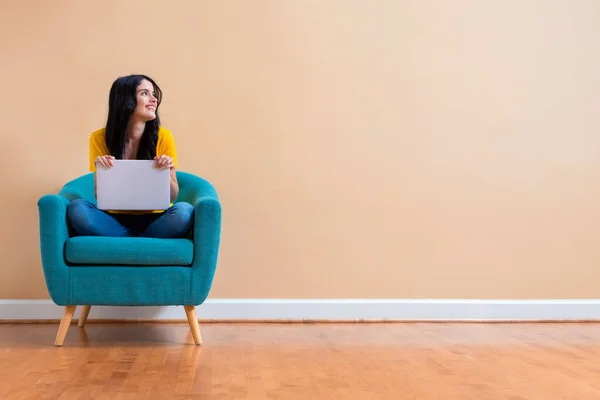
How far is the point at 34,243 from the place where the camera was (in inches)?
138

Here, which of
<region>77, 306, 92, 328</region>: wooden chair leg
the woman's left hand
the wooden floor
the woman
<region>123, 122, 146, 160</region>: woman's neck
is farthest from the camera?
<region>77, 306, 92, 328</region>: wooden chair leg

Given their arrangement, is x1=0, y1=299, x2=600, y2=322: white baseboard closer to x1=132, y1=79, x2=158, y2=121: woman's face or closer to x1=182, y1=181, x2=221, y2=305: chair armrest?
x1=182, y1=181, x2=221, y2=305: chair armrest

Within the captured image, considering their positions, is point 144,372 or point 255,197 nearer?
point 144,372

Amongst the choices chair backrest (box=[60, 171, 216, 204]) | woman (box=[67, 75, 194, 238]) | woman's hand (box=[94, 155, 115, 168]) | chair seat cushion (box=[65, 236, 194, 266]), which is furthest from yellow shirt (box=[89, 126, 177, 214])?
chair seat cushion (box=[65, 236, 194, 266])

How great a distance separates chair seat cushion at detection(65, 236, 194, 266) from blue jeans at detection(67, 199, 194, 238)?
0.07 metres

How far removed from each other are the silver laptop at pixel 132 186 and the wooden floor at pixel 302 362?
55 centimetres

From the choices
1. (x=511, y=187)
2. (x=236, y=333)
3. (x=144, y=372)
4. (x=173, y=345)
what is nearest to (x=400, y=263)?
(x=511, y=187)

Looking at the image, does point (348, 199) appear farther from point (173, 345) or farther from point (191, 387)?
point (191, 387)

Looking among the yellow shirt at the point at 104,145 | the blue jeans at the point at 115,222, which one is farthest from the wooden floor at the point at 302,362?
the yellow shirt at the point at 104,145

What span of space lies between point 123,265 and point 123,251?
0.06 metres

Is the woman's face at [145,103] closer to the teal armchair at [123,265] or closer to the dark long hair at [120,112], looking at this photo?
the dark long hair at [120,112]

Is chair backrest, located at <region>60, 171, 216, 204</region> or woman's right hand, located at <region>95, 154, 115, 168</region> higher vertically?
woman's right hand, located at <region>95, 154, 115, 168</region>

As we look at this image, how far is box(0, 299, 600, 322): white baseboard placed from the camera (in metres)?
3.48

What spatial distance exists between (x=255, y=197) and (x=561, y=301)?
1.66m
